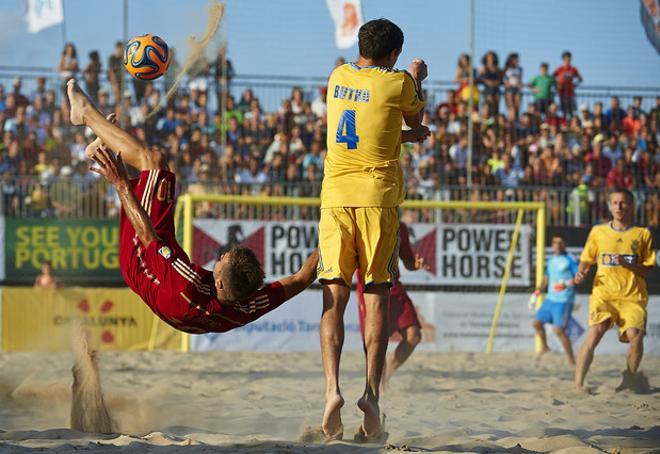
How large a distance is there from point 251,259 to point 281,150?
29.8 feet

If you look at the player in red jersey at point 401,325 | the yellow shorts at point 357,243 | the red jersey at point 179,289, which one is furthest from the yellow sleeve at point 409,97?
the player in red jersey at point 401,325

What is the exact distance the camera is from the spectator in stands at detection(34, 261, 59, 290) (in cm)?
1233

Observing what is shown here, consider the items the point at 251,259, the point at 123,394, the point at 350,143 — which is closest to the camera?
the point at 251,259

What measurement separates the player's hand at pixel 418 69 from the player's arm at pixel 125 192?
1.64 m

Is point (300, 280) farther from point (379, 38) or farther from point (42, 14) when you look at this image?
point (42, 14)

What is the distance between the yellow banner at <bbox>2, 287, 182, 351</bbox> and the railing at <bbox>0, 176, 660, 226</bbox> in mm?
1025

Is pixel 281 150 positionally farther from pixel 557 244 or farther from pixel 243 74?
pixel 557 244

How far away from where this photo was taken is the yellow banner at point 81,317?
12.3m

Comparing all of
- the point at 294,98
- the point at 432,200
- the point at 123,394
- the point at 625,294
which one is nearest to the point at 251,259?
the point at 123,394

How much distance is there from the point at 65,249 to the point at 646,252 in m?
7.29

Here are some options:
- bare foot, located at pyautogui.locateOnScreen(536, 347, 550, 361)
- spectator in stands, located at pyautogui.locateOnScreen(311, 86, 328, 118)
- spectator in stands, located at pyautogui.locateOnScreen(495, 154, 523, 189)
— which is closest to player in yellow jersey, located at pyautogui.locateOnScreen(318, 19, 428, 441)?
bare foot, located at pyautogui.locateOnScreen(536, 347, 550, 361)

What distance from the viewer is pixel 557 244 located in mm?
11805

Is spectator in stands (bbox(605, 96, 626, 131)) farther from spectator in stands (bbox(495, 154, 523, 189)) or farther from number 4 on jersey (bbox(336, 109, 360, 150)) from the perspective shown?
number 4 on jersey (bbox(336, 109, 360, 150))

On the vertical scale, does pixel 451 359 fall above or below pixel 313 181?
below
